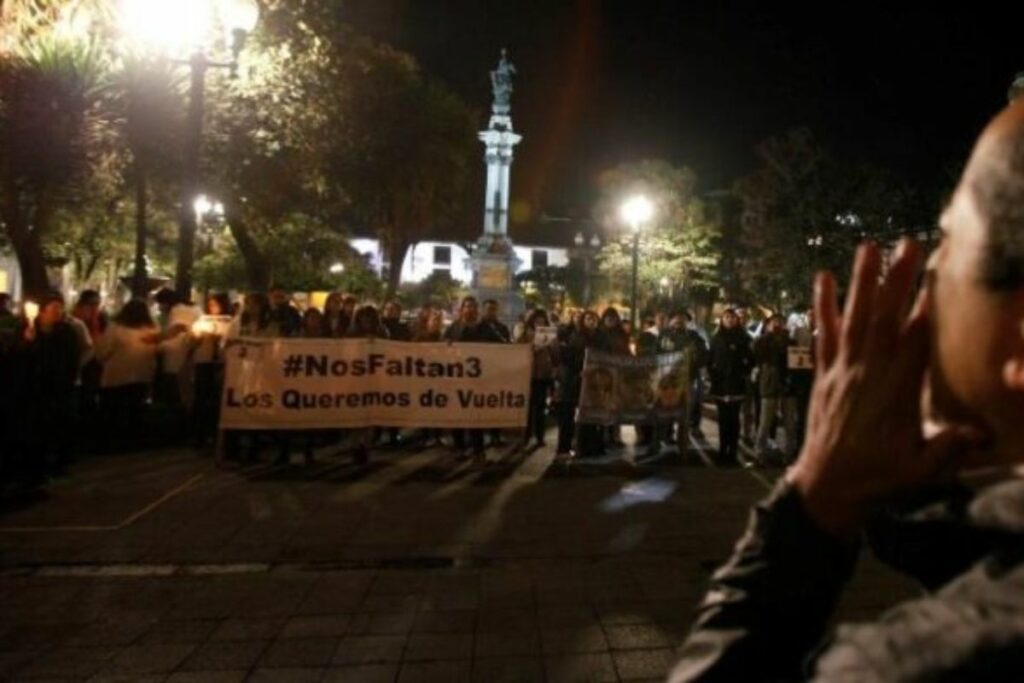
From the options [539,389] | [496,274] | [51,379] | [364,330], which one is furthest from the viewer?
[496,274]

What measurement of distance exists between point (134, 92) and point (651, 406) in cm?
958

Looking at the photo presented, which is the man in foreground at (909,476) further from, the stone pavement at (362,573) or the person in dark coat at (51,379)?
the person in dark coat at (51,379)

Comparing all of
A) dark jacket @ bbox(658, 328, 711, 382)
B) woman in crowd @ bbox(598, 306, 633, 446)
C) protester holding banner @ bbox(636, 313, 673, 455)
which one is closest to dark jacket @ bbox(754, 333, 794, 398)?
dark jacket @ bbox(658, 328, 711, 382)

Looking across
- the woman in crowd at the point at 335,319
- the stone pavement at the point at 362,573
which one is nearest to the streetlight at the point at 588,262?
the woman in crowd at the point at 335,319

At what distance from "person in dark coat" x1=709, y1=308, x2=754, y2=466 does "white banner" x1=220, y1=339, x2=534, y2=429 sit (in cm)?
247

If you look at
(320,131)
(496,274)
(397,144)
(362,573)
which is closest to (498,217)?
(496,274)

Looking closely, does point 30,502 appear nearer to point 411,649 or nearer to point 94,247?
point 411,649

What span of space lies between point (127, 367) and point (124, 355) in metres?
0.16

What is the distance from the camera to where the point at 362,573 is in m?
6.23

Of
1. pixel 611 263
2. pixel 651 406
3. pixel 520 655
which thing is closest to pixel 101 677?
pixel 520 655

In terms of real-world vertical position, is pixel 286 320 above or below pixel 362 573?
above

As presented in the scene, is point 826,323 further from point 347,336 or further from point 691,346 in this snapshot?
point 691,346

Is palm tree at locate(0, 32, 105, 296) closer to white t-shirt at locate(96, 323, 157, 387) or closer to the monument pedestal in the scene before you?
white t-shirt at locate(96, 323, 157, 387)

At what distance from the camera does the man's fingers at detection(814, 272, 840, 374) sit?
121 cm
